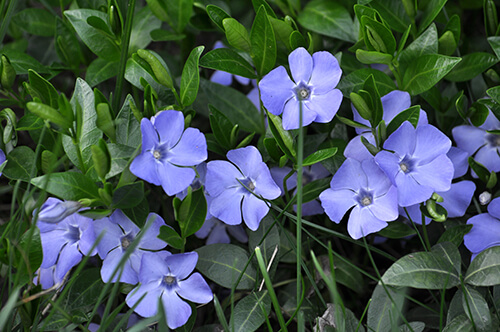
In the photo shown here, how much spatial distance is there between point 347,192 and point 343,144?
0.19m

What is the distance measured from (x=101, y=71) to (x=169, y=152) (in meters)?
0.46

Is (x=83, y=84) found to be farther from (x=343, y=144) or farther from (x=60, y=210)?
(x=343, y=144)

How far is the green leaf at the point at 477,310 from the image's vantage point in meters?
1.09

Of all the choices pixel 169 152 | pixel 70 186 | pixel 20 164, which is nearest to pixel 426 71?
pixel 169 152

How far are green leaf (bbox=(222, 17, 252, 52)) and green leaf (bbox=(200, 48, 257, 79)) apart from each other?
0.05 m

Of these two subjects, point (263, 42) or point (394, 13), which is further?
point (394, 13)

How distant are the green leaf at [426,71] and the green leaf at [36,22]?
1076mm

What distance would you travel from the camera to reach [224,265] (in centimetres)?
126

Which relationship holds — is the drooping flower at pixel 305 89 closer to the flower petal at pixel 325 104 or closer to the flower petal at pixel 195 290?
the flower petal at pixel 325 104

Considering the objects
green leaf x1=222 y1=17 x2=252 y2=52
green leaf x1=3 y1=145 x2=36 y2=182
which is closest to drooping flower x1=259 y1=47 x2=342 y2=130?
green leaf x1=222 y1=17 x2=252 y2=52

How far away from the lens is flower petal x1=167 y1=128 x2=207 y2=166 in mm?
1143

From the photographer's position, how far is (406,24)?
4.74 feet

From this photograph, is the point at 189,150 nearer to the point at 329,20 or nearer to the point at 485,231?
the point at 329,20

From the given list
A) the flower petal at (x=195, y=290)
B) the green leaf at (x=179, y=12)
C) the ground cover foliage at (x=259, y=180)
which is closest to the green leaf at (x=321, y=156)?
the ground cover foliage at (x=259, y=180)
